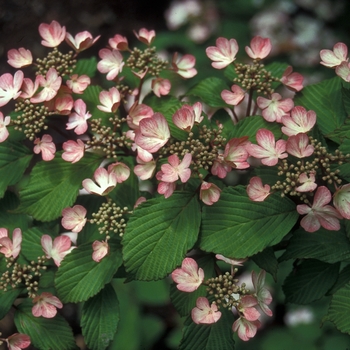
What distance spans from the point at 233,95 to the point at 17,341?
1.59 ft

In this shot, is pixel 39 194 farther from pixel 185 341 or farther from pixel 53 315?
pixel 185 341

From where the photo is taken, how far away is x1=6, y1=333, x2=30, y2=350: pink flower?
2.38 feet

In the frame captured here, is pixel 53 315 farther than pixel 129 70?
No

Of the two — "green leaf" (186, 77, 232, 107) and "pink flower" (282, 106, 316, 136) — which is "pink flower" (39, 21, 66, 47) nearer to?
"green leaf" (186, 77, 232, 107)

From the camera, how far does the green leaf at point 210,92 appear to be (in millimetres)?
837

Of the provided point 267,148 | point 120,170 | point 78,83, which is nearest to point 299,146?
point 267,148

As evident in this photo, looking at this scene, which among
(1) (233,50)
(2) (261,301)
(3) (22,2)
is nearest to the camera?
(2) (261,301)

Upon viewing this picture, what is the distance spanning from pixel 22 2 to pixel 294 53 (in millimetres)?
1088

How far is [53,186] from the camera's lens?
77 cm

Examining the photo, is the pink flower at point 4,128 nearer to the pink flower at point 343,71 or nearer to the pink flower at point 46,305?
the pink flower at point 46,305

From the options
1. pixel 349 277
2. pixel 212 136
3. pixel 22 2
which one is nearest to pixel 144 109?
pixel 212 136

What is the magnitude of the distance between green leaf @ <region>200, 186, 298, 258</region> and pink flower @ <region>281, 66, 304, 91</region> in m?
0.19

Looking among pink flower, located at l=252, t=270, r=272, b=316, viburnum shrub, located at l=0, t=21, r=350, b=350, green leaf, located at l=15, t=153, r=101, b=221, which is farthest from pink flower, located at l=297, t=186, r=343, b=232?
green leaf, located at l=15, t=153, r=101, b=221

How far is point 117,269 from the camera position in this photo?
0.74 m
